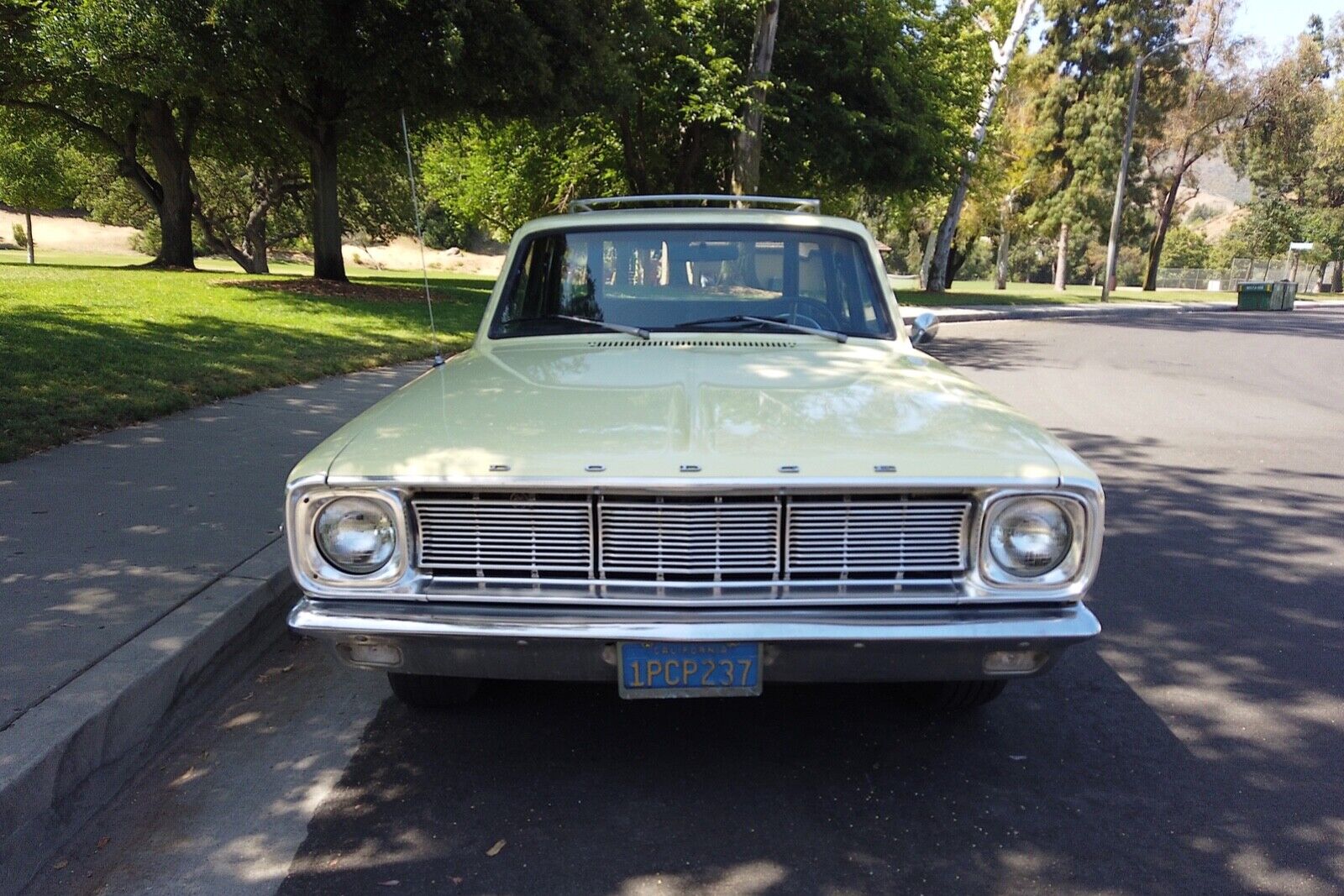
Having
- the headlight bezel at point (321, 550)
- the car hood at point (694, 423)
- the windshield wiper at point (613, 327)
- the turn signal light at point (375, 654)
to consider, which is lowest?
the turn signal light at point (375, 654)

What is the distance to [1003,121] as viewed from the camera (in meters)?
44.5

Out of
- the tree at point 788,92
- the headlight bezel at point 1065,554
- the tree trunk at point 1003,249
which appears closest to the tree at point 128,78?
the tree at point 788,92

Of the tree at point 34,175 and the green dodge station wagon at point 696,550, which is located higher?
the tree at point 34,175

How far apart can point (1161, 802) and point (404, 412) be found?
2.57m

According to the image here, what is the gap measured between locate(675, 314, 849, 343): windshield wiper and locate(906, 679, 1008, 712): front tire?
1.44 meters

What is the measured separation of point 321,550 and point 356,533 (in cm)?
12

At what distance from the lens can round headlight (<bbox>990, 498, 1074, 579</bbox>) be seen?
2.70m

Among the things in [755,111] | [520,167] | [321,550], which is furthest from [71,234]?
[321,550]

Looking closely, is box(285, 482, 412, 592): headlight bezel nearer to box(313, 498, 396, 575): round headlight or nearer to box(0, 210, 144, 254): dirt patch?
box(313, 498, 396, 575): round headlight

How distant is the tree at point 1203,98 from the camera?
136ft

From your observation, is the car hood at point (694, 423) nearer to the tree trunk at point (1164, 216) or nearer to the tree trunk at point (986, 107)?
the tree trunk at point (986, 107)

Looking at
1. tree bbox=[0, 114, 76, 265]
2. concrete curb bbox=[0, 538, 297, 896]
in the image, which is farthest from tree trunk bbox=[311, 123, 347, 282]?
tree bbox=[0, 114, 76, 265]

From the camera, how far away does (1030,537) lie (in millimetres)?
2707

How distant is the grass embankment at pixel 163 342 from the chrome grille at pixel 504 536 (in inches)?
179
